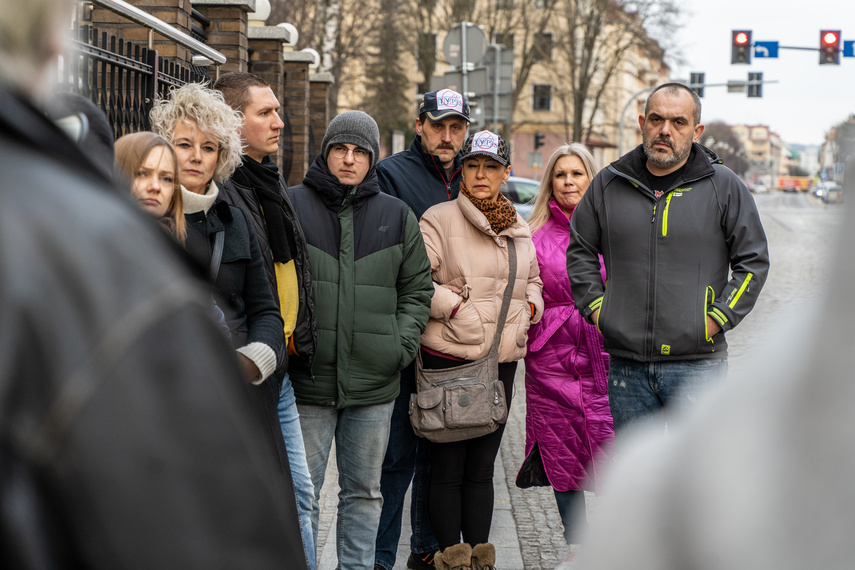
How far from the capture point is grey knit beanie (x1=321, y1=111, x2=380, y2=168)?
4.10 m

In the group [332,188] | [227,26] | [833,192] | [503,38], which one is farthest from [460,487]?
[503,38]

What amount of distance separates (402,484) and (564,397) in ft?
3.01

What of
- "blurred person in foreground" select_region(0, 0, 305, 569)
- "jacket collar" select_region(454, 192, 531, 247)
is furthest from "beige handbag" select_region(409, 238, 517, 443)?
"blurred person in foreground" select_region(0, 0, 305, 569)

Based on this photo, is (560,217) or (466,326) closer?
(466,326)

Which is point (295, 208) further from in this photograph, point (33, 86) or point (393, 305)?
point (33, 86)

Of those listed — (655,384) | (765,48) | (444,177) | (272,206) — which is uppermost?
(765,48)

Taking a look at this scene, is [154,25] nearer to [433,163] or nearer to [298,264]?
[433,163]

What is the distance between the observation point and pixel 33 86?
34.1 inches

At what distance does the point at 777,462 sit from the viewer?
0.62 metres

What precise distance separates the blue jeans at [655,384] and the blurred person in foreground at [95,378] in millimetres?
3272

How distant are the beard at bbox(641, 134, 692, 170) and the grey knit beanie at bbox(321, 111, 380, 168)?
124 centimetres

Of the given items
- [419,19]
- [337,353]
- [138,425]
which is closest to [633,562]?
[138,425]

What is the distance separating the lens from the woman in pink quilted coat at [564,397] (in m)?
4.60

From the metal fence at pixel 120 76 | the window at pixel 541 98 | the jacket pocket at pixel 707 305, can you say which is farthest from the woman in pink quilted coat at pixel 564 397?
the window at pixel 541 98
